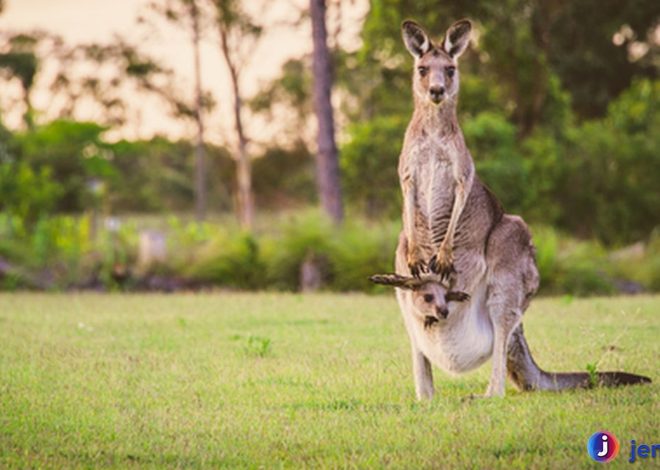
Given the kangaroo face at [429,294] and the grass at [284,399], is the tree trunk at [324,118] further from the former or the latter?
the kangaroo face at [429,294]

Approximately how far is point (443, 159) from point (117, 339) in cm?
497

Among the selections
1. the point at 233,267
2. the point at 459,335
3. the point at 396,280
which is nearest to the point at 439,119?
the point at 396,280

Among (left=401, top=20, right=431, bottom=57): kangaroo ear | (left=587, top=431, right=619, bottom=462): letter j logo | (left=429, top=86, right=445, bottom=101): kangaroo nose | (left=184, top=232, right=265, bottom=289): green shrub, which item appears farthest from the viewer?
(left=184, top=232, right=265, bottom=289): green shrub

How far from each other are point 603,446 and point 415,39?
10.5 feet

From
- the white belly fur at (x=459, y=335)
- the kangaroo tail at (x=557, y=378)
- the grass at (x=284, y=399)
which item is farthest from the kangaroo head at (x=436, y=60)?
the grass at (x=284, y=399)

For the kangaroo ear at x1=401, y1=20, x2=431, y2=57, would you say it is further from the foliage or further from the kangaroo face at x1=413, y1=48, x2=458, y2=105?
the foliage

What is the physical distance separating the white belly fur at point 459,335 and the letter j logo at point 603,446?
1418mm

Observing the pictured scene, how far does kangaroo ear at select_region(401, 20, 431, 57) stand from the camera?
7.49m

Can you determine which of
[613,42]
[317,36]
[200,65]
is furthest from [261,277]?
[613,42]

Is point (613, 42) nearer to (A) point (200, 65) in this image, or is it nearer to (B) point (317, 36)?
(A) point (200, 65)

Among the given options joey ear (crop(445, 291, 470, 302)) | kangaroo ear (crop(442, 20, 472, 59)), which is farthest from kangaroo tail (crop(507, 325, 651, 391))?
kangaroo ear (crop(442, 20, 472, 59))

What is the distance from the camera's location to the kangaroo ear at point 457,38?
7.46 m

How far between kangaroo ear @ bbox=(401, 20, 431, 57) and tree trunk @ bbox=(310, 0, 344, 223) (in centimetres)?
1307

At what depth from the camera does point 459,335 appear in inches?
283
